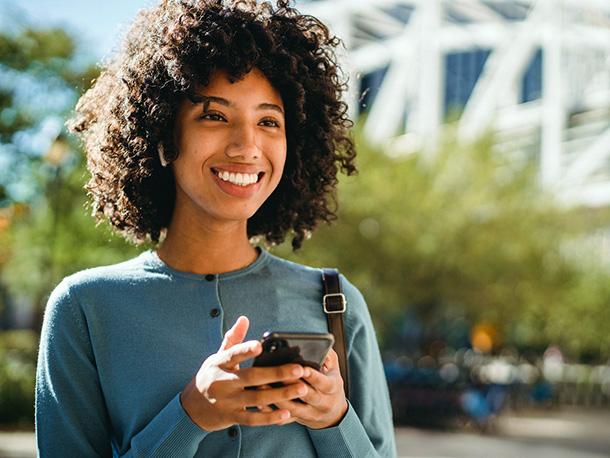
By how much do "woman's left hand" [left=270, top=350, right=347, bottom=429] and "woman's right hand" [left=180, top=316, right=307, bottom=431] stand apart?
29 millimetres

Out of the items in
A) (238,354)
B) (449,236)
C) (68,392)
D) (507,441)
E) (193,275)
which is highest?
(449,236)

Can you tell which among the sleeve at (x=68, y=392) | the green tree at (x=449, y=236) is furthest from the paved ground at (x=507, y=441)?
the sleeve at (x=68, y=392)

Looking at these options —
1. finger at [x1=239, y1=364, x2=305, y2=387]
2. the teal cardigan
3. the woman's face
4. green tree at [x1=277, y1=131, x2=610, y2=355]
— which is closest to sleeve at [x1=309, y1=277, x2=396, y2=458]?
the teal cardigan

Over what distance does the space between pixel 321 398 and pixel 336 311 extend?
440 millimetres

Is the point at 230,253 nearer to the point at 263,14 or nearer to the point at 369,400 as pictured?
the point at 369,400

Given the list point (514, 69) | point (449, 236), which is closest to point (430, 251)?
point (449, 236)

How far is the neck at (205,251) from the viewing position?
209 centimetres

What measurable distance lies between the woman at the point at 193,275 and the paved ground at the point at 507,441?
9775mm

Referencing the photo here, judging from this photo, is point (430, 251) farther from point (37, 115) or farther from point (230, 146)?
point (230, 146)

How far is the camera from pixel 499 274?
54.2ft

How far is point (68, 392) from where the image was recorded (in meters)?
1.89

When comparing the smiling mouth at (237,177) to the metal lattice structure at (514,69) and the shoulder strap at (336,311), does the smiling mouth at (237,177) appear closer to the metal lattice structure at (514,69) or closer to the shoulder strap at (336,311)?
the shoulder strap at (336,311)

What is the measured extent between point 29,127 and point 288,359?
11669 mm

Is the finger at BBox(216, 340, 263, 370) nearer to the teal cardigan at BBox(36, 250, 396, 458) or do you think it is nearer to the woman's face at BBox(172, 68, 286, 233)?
the teal cardigan at BBox(36, 250, 396, 458)
